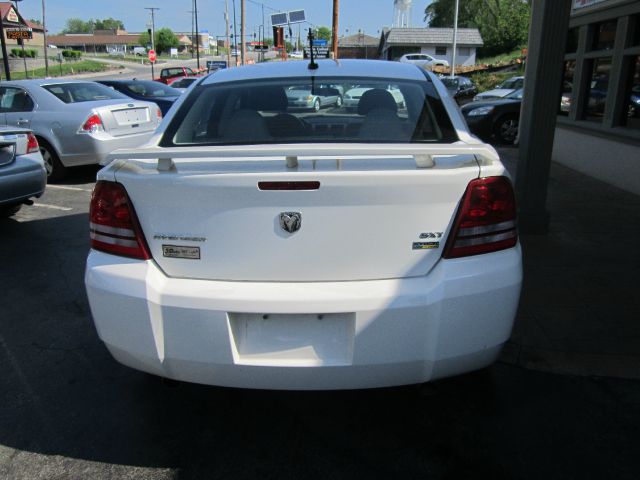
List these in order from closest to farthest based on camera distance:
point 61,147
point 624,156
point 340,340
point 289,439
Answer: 1. point 340,340
2. point 289,439
3. point 624,156
4. point 61,147

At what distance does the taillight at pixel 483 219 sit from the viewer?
7.28 feet

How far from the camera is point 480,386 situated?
9.94 ft

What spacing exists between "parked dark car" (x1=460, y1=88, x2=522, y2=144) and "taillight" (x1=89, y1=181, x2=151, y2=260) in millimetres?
11052

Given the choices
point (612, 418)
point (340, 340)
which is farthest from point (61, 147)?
point (612, 418)

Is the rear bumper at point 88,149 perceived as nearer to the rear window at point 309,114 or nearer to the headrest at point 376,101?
the rear window at point 309,114

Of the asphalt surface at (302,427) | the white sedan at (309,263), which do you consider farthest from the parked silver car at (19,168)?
the white sedan at (309,263)

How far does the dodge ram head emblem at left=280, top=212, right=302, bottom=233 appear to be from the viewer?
2.15 m

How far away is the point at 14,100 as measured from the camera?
873 centimetres

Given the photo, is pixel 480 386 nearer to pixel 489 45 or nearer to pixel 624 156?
pixel 624 156

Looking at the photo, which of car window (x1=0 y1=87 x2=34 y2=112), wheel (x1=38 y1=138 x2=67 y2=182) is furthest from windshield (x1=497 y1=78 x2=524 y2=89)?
car window (x1=0 y1=87 x2=34 y2=112)

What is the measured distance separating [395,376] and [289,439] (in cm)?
67

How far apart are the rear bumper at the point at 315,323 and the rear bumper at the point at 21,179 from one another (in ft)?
13.6

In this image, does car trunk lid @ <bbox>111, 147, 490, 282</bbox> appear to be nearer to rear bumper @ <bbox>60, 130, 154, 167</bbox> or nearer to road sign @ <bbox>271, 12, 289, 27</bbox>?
rear bumper @ <bbox>60, 130, 154, 167</bbox>

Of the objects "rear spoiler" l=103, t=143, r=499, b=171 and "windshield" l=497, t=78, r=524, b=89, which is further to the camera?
"windshield" l=497, t=78, r=524, b=89
